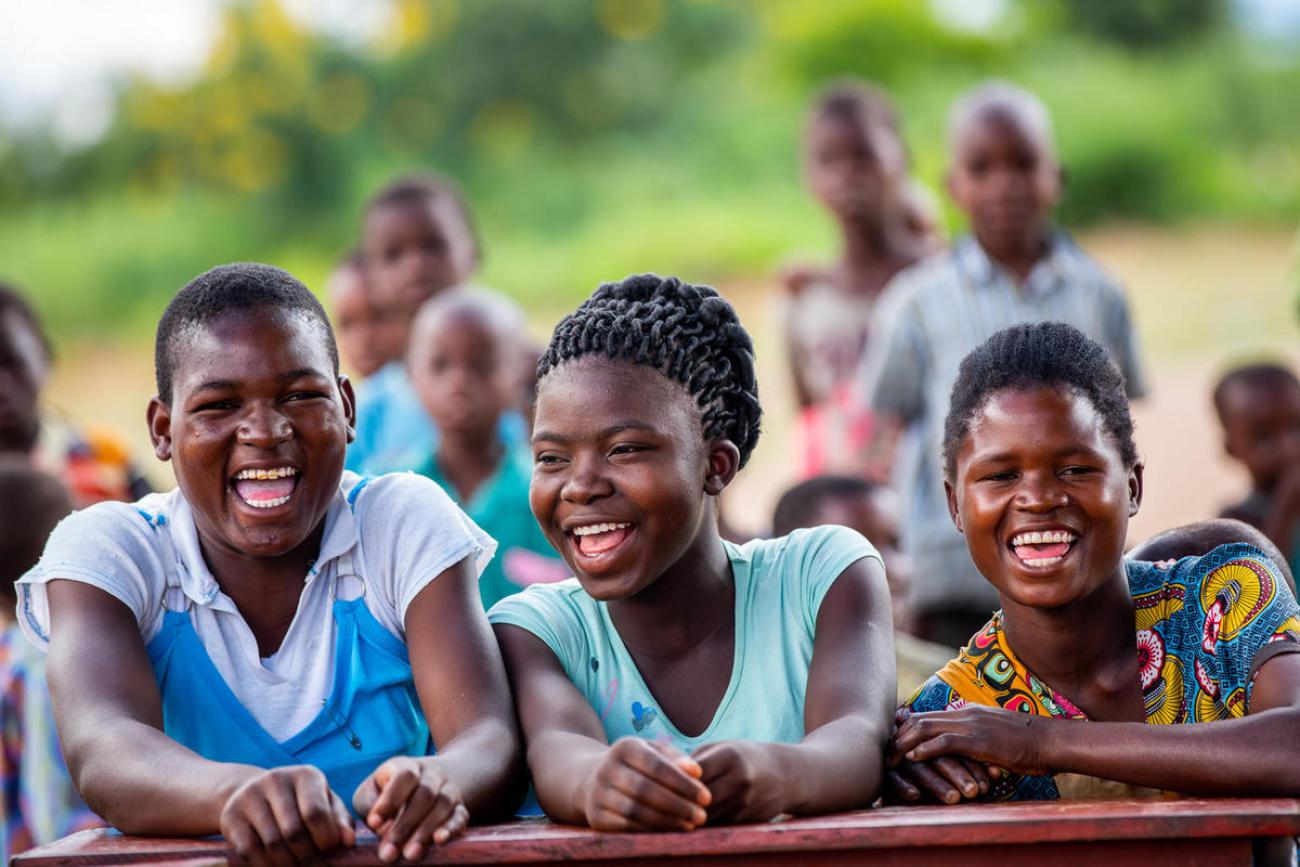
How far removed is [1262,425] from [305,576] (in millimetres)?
3744

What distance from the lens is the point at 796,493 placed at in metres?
4.85

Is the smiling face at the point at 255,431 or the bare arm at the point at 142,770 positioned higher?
the smiling face at the point at 255,431

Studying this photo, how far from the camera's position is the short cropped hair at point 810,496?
4688 millimetres

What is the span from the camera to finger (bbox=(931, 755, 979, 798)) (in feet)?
8.09

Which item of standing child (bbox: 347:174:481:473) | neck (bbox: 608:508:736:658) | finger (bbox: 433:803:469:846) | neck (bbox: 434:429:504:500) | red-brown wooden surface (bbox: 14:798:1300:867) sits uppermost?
standing child (bbox: 347:174:481:473)

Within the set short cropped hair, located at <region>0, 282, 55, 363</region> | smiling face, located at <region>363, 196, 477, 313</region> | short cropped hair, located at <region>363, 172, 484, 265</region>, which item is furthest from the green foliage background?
short cropped hair, located at <region>0, 282, 55, 363</region>

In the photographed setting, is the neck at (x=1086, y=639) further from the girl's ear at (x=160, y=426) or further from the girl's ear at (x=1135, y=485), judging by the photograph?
the girl's ear at (x=160, y=426)

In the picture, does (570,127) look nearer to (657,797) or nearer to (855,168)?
(855,168)

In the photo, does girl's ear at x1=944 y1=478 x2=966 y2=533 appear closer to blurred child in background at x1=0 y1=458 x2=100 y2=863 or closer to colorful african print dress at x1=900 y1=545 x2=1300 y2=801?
colorful african print dress at x1=900 y1=545 x2=1300 y2=801

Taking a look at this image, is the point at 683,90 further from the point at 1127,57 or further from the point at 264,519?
the point at 264,519

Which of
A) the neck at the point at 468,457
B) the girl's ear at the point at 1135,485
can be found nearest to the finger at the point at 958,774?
the girl's ear at the point at 1135,485

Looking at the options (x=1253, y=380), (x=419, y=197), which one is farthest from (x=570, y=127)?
(x=1253, y=380)

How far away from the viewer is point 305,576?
9.49 ft

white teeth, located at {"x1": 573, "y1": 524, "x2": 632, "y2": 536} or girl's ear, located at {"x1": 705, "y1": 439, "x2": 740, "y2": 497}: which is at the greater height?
girl's ear, located at {"x1": 705, "y1": 439, "x2": 740, "y2": 497}
